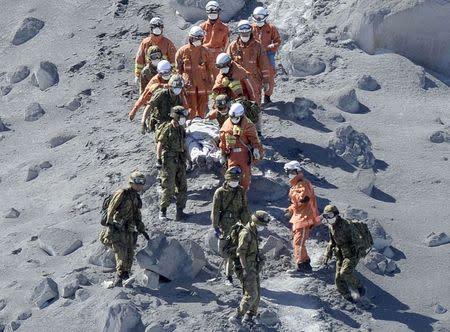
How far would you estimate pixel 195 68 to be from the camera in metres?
22.7

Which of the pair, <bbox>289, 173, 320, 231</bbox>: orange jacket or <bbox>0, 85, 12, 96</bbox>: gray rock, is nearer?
<bbox>289, 173, 320, 231</bbox>: orange jacket

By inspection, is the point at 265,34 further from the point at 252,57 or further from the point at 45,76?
the point at 45,76

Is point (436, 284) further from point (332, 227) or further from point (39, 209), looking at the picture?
point (39, 209)

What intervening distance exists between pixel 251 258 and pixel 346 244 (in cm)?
154

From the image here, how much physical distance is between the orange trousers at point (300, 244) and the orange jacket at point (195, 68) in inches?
Result: 163

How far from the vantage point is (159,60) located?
2286 centimetres

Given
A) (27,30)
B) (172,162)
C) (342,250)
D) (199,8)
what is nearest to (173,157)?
(172,162)

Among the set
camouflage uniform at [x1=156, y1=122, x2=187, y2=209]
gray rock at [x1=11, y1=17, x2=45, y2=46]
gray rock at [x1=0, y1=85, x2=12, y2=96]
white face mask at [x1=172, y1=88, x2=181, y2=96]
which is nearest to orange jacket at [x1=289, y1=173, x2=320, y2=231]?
camouflage uniform at [x1=156, y1=122, x2=187, y2=209]

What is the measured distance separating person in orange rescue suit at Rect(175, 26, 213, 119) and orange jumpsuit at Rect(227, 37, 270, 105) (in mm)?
477

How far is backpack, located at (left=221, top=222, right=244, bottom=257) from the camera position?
60.5 ft

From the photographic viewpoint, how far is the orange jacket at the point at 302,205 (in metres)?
19.5

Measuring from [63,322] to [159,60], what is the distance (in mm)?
5612

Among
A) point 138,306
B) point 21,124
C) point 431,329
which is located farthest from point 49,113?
point 431,329

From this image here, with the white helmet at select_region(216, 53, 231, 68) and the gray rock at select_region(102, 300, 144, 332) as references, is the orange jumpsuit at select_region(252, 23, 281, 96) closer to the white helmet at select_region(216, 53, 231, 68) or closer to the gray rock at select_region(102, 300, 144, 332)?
the white helmet at select_region(216, 53, 231, 68)
